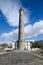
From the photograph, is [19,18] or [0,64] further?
[19,18]

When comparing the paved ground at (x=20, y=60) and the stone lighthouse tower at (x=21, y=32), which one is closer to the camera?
the paved ground at (x=20, y=60)

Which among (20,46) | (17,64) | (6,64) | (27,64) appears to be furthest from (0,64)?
(20,46)

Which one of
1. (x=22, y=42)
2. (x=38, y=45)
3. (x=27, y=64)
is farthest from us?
(x=38, y=45)

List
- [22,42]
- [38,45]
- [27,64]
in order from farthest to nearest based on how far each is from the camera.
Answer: [38,45], [22,42], [27,64]

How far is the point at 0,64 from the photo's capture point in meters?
16.0

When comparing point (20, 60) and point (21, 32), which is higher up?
point (21, 32)

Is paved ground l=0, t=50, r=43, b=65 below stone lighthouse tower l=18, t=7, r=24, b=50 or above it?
below

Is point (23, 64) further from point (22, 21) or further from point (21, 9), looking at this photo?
point (21, 9)

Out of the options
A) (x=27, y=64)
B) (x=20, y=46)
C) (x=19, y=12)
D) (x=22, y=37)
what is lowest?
(x=27, y=64)

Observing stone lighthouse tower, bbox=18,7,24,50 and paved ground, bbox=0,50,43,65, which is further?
stone lighthouse tower, bbox=18,7,24,50

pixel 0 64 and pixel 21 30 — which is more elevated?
pixel 21 30

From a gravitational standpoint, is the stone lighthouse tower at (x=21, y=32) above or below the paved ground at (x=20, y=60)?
above

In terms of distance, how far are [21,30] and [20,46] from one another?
4.05 meters

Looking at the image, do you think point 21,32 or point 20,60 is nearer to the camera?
point 20,60
